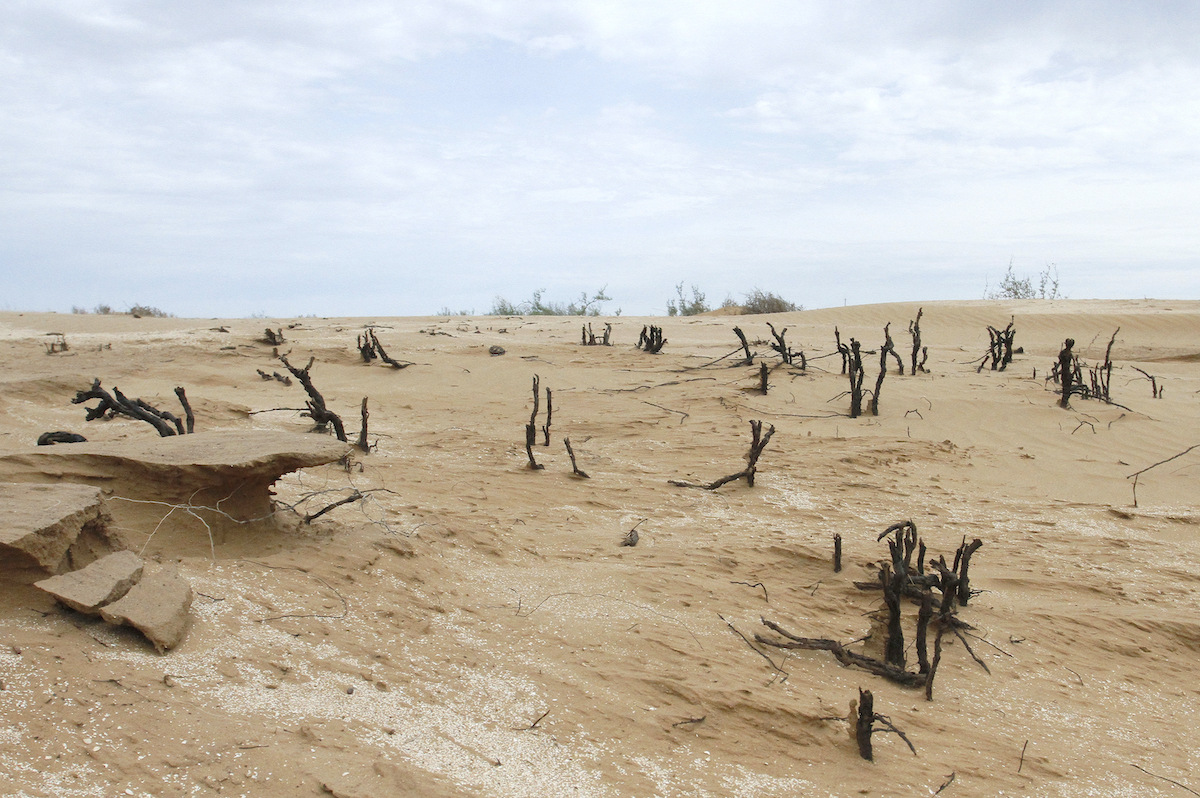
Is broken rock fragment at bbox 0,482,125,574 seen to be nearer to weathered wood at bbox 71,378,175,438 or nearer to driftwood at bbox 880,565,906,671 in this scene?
weathered wood at bbox 71,378,175,438

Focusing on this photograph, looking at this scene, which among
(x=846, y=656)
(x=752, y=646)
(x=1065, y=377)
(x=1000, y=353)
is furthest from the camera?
(x=1000, y=353)

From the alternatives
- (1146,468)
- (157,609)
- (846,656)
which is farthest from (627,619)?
(1146,468)

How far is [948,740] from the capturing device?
8.77 ft

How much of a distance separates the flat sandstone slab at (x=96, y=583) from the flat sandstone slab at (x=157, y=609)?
0.08 ft

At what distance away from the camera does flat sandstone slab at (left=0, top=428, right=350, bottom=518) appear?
3.21m

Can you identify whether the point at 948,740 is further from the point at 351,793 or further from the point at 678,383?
the point at 678,383

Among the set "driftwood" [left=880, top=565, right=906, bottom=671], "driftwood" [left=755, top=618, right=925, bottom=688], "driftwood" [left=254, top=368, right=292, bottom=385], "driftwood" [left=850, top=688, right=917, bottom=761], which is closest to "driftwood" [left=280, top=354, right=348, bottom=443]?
"driftwood" [left=254, top=368, right=292, bottom=385]

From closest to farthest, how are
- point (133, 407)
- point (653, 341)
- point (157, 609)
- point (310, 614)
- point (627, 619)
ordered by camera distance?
1. point (157, 609)
2. point (310, 614)
3. point (627, 619)
4. point (133, 407)
5. point (653, 341)

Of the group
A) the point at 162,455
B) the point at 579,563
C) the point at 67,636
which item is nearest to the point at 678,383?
the point at 579,563

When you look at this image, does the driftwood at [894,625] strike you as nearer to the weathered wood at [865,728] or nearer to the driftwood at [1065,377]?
the weathered wood at [865,728]

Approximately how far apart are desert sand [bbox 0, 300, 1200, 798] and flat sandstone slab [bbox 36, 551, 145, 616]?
7 centimetres

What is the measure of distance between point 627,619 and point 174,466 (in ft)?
6.33

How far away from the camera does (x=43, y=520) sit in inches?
96.7

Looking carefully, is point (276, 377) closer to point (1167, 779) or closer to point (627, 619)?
point (627, 619)
